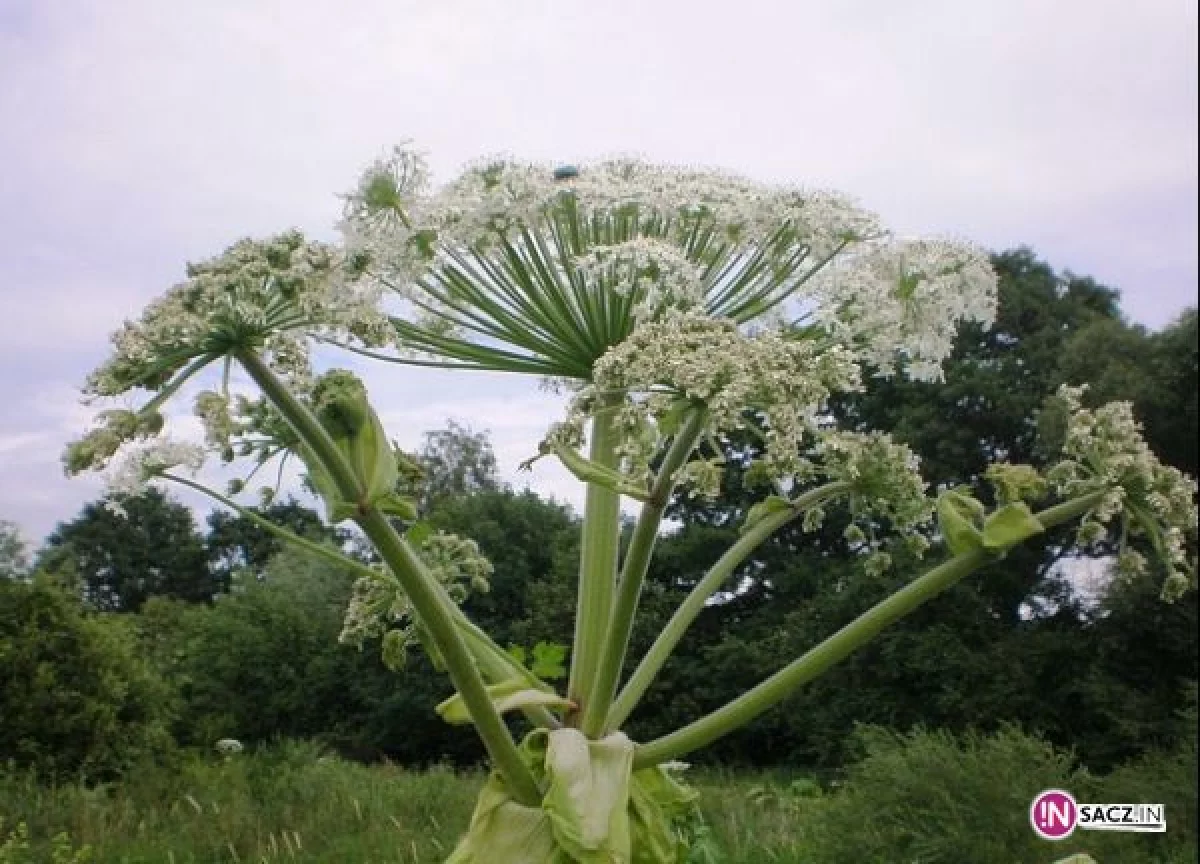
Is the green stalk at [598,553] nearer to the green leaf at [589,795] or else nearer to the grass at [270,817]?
the green leaf at [589,795]

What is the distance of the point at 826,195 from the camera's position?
2.58 meters

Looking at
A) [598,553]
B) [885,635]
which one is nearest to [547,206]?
[598,553]

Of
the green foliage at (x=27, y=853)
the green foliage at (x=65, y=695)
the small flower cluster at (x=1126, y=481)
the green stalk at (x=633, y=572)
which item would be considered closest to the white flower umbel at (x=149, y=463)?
the green stalk at (x=633, y=572)

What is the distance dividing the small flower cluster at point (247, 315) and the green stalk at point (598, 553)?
73cm

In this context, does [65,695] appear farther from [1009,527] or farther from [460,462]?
[460,462]

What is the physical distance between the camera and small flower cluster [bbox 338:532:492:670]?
2521mm

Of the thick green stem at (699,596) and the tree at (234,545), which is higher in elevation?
the thick green stem at (699,596)

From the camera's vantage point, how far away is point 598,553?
2.51m

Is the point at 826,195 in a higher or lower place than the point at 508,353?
higher

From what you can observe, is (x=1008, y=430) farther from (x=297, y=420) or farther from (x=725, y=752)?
(x=297, y=420)

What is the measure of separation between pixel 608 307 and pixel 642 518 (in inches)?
24.8

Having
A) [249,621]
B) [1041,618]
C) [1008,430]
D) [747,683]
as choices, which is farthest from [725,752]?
[249,621]

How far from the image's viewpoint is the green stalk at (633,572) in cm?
193

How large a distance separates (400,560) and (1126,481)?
133cm
